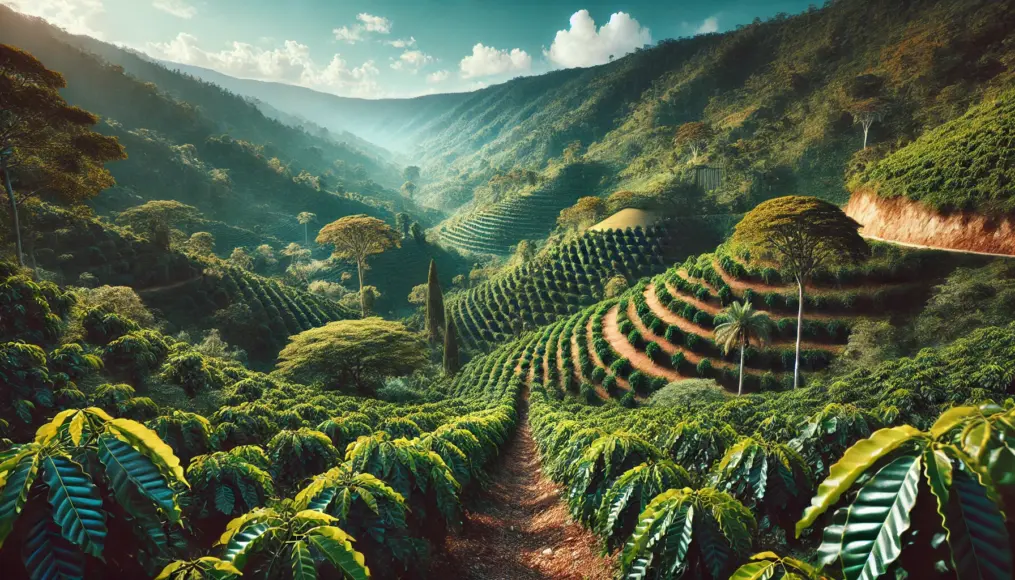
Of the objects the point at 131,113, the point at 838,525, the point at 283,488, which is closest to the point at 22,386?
the point at 283,488

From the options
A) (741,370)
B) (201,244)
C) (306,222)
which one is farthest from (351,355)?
(306,222)

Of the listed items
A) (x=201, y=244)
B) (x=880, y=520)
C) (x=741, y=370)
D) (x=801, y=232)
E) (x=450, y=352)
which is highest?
(x=801, y=232)

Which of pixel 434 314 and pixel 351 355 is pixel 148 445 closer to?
pixel 351 355

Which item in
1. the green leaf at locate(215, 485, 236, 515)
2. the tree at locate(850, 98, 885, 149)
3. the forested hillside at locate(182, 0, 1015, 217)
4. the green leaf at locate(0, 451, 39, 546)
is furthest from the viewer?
the forested hillside at locate(182, 0, 1015, 217)

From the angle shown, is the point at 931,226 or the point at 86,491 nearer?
the point at 86,491

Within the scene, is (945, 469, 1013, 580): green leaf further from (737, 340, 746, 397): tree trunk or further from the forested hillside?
the forested hillside

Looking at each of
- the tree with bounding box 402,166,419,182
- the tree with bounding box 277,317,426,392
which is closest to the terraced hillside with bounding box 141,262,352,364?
the tree with bounding box 277,317,426,392

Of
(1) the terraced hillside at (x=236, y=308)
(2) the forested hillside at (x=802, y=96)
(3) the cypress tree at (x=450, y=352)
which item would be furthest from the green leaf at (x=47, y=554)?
(2) the forested hillside at (x=802, y=96)
